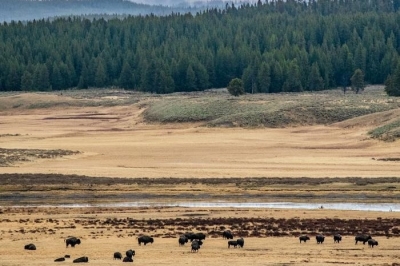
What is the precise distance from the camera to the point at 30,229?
40281 mm

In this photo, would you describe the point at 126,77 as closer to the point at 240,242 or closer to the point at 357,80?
the point at 357,80

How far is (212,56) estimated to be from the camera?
6353 inches

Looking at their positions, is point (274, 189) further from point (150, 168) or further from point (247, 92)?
point (247, 92)

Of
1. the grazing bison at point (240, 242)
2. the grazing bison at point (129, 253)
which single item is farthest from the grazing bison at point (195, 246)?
the grazing bison at point (129, 253)

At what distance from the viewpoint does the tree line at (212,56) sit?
151 metres

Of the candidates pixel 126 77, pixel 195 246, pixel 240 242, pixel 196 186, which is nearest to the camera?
pixel 195 246

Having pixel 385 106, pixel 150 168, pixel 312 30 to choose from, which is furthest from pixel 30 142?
pixel 312 30

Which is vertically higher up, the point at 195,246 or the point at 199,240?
the point at 195,246

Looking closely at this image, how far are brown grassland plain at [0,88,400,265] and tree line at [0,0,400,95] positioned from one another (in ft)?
167

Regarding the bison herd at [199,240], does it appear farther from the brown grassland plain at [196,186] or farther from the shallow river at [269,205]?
the shallow river at [269,205]

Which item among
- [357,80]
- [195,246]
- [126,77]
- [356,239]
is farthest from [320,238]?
[126,77]

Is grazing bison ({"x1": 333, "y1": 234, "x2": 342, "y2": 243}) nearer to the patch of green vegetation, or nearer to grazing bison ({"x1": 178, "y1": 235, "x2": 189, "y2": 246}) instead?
grazing bison ({"x1": 178, "y1": 235, "x2": 189, "y2": 246})

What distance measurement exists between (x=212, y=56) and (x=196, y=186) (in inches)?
4250

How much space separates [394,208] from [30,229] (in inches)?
682
